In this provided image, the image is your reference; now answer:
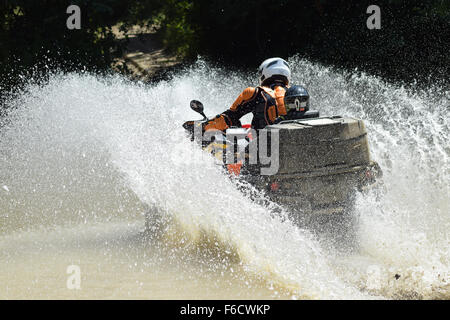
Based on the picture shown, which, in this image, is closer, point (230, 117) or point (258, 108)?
point (258, 108)

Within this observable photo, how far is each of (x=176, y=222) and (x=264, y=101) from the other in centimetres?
166

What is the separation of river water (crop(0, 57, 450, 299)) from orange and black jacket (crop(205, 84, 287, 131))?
0.48 meters

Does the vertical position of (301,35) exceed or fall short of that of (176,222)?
it exceeds it

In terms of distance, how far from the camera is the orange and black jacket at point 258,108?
7242 mm

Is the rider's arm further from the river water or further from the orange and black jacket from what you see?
the river water

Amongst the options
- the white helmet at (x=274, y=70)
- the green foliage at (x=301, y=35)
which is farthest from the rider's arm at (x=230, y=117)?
the green foliage at (x=301, y=35)

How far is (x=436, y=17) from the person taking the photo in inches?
634

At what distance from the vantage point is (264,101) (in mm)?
7289

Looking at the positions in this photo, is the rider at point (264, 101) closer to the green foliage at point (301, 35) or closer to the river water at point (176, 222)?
the river water at point (176, 222)

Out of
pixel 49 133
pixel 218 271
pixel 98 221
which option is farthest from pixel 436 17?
pixel 218 271

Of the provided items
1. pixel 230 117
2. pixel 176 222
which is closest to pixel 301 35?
pixel 230 117

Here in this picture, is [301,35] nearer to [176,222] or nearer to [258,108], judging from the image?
[258,108]

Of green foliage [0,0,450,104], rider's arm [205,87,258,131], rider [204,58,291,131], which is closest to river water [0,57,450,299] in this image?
rider's arm [205,87,258,131]

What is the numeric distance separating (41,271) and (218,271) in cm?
168
